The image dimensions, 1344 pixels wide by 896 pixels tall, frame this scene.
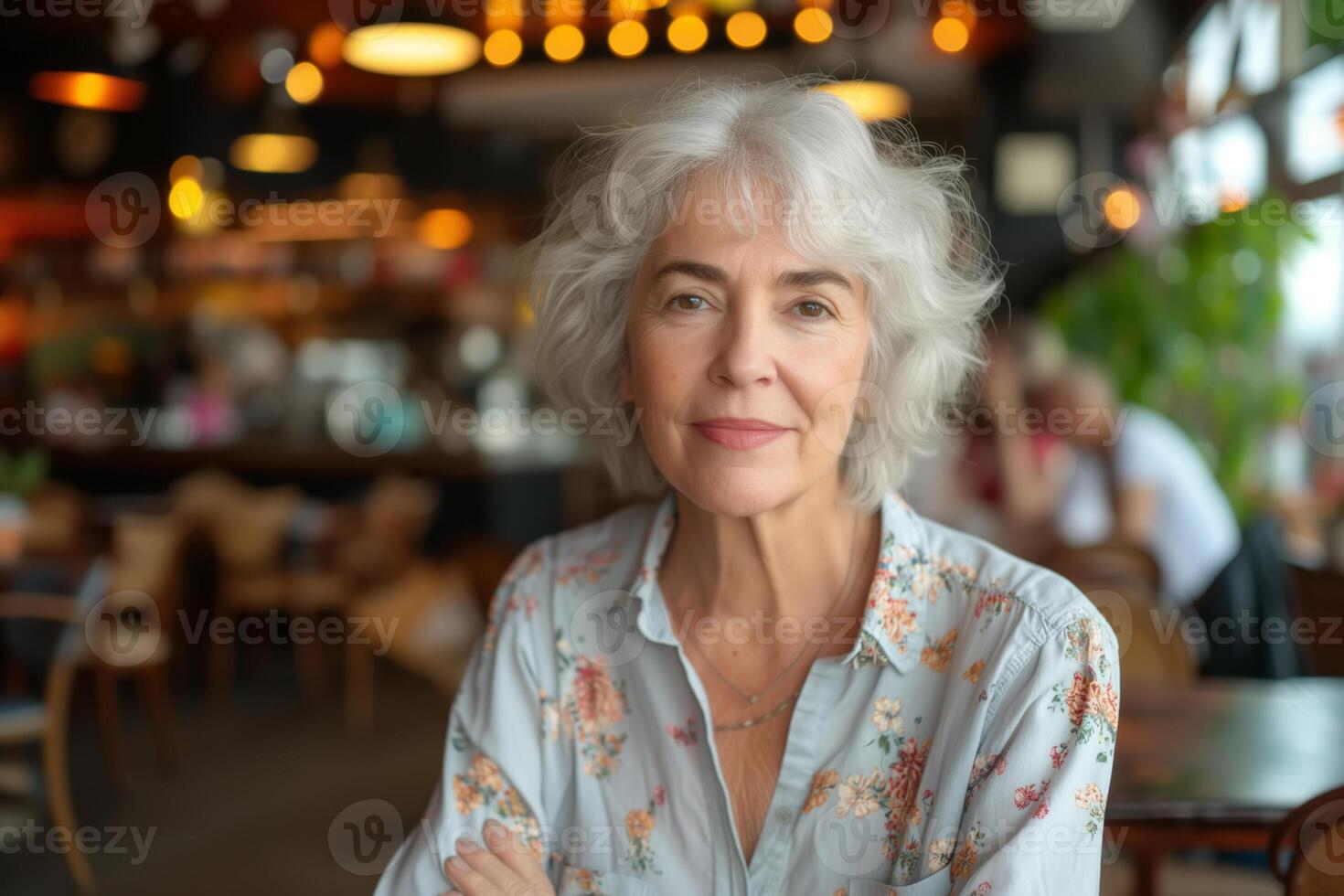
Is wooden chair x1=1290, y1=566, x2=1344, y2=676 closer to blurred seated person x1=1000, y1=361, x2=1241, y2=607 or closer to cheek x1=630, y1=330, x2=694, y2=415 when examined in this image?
blurred seated person x1=1000, y1=361, x2=1241, y2=607

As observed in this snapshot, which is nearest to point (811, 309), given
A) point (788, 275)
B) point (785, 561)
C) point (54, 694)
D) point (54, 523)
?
point (788, 275)

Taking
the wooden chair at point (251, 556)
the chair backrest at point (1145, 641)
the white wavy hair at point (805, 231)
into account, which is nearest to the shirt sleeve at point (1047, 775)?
the white wavy hair at point (805, 231)

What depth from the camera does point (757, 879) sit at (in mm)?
1417

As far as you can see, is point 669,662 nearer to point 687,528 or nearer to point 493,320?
point 687,528

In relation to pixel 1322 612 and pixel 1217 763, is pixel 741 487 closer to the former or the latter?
pixel 1217 763

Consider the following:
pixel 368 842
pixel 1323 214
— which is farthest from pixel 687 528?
pixel 1323 214

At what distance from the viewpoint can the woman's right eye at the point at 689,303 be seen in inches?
57.6

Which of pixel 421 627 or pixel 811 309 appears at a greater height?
pixel 811 309

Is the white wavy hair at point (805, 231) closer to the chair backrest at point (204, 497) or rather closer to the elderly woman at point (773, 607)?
the elderly woman at point (773, 607)

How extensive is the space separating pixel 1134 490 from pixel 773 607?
2.96m

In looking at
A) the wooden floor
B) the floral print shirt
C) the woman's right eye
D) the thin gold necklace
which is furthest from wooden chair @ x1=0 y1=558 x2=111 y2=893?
the woman's right eye

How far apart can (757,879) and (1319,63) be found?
12.4 feet

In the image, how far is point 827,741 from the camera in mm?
1464

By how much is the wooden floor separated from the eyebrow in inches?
73.7
